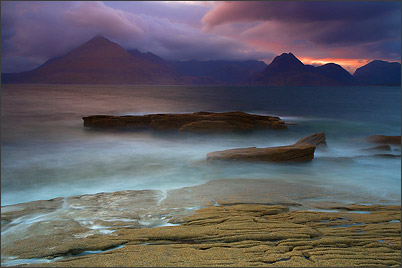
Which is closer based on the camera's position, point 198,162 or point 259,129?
point 198,162

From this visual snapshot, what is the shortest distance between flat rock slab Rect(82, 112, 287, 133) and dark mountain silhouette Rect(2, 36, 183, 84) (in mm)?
9610

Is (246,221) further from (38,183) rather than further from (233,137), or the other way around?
(233,137)

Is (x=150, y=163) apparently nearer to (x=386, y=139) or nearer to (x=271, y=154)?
(x=271, y=154)

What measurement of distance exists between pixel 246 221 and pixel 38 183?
19.7ft

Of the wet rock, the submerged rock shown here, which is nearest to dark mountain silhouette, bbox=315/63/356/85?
the submerged rock

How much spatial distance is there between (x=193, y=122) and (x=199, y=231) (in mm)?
11044

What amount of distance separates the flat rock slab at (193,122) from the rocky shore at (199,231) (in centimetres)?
874

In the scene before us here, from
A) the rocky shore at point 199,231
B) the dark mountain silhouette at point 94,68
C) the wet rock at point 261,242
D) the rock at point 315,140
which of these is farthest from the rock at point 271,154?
the dark mountain silhouette at point 94,68

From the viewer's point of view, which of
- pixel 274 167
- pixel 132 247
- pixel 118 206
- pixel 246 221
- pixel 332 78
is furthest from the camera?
pixel 332 78

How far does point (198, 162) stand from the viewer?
969cm

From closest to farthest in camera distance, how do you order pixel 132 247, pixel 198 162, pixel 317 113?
pixel 132 247, pixel 198 162, pixel 317 113

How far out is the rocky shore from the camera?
3.04 m

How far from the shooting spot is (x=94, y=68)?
28781 mm

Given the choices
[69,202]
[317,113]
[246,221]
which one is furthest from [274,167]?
[317,113]
